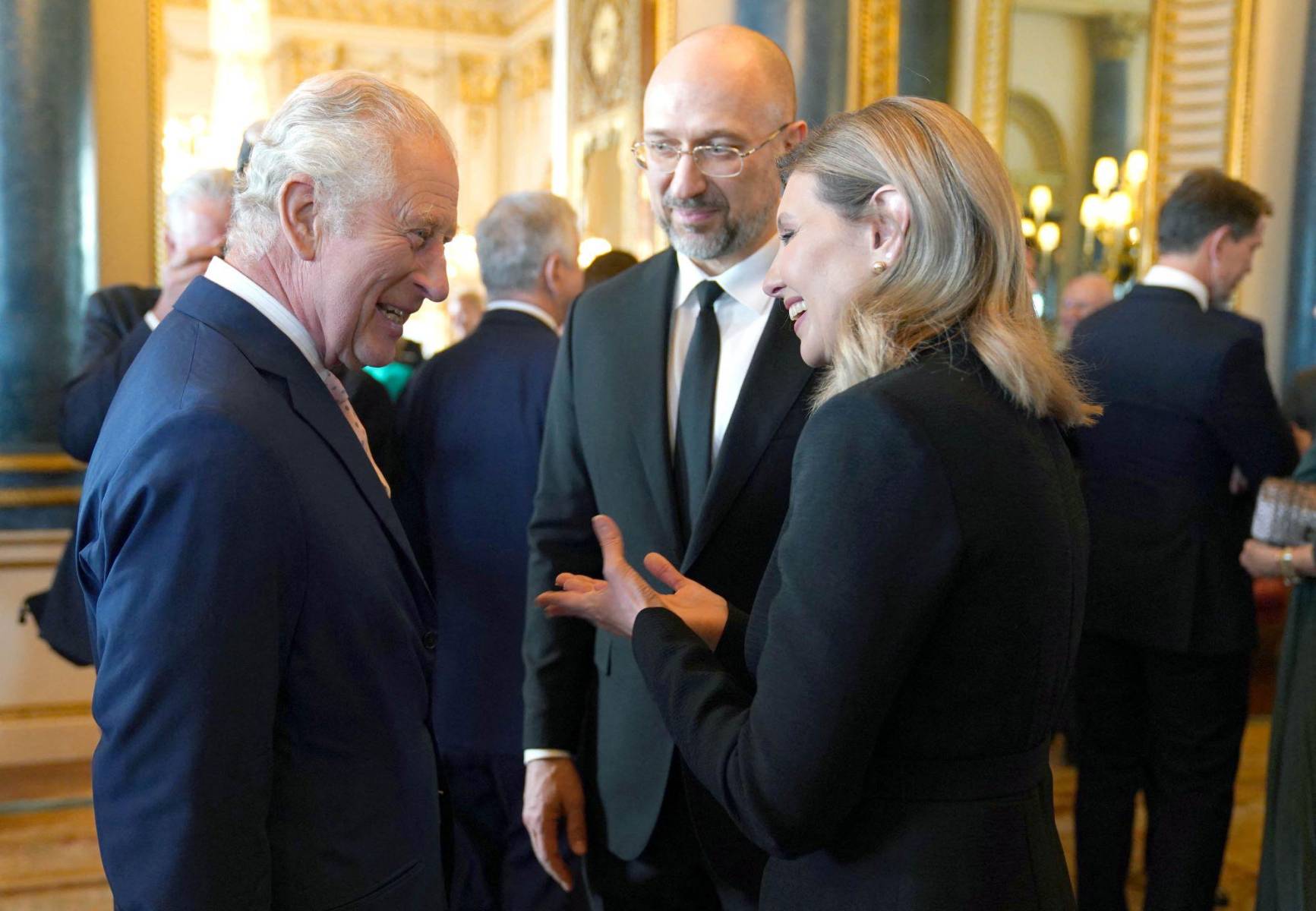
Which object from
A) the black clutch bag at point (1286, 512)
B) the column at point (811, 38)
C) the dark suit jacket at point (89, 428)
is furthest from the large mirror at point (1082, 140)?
the dark suit jacket at point (89, 428)

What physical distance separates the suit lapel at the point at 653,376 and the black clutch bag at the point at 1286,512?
1.54 m

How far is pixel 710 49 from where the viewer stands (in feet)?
6.28

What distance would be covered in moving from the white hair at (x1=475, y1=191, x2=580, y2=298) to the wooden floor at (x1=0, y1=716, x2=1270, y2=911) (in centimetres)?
208

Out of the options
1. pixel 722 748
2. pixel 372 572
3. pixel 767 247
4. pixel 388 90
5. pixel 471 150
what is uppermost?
pixel 471 150

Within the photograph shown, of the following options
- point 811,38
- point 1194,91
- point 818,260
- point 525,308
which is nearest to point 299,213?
point 818,260

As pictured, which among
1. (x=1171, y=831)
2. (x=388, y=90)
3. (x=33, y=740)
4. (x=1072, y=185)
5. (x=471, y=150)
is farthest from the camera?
(x=471, y=150)

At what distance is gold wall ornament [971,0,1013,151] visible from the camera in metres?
6.42

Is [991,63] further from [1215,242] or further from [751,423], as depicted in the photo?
[751,423]

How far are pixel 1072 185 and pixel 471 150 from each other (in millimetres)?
8856

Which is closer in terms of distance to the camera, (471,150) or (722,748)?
(722,748)

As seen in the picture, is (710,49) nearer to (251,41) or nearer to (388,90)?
(388,90)

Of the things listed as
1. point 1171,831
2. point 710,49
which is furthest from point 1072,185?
point 710,49

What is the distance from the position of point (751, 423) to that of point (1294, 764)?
1.52 m

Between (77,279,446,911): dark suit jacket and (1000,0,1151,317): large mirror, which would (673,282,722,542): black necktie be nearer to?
(77,279,446,911): dark suit jacket
